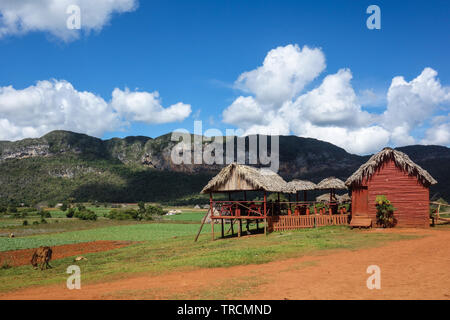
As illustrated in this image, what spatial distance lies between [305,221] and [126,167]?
92426 mm

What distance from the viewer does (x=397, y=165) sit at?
21250 millimetres

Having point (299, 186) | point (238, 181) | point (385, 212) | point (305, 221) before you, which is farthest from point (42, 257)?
point (299, 186)

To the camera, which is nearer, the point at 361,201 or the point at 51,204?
the point at 361,201

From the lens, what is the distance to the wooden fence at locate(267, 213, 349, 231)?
23188mm

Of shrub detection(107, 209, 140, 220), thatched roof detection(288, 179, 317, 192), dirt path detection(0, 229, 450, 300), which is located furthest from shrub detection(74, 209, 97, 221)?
dirt path detection(0, 229, 450, 300)

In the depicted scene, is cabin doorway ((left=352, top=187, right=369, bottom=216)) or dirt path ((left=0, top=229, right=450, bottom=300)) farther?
cabin doorway ((left=352, top=187, right=369, bottom=216))

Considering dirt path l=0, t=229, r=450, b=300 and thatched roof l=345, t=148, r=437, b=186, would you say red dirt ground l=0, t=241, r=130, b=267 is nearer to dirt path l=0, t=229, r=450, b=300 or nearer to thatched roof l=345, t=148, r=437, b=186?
dirt path l=0, t=229, r=450, b=300

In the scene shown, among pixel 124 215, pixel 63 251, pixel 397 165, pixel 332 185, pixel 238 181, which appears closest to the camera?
pixel 397 165

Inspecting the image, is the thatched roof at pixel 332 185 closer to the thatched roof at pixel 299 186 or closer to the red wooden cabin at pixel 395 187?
the thatched roof at pixel 299 186

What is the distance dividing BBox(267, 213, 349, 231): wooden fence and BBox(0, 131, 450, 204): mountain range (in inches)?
1524

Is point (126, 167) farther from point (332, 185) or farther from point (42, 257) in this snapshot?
point (42, 257)
